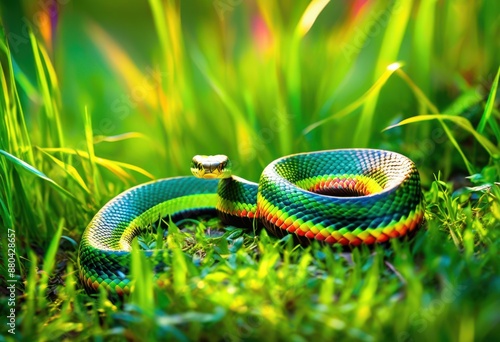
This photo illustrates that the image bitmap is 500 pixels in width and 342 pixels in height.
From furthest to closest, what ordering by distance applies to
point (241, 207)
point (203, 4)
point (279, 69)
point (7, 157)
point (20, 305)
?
point (203, 4)
point (279, 69)
point (241, 207)
point (7, 157)
point (20, 305)

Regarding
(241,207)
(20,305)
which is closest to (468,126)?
(241,207)

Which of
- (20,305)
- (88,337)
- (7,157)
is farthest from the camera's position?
(7,157)

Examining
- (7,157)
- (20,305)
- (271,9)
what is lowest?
(20,305)

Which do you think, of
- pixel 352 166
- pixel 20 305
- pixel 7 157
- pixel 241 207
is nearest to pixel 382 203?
pixel 352 166

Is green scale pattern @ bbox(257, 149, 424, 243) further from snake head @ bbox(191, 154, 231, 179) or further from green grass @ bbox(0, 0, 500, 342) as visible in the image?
snake head @ bbox(191, 154, 231, 179)

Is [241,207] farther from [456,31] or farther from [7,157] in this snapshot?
[456,31]

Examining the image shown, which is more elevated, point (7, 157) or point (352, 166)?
point (7, 157)

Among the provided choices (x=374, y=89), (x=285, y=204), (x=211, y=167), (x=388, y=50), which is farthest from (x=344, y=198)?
(x=388, y=50)

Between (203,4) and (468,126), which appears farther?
(203,4)
